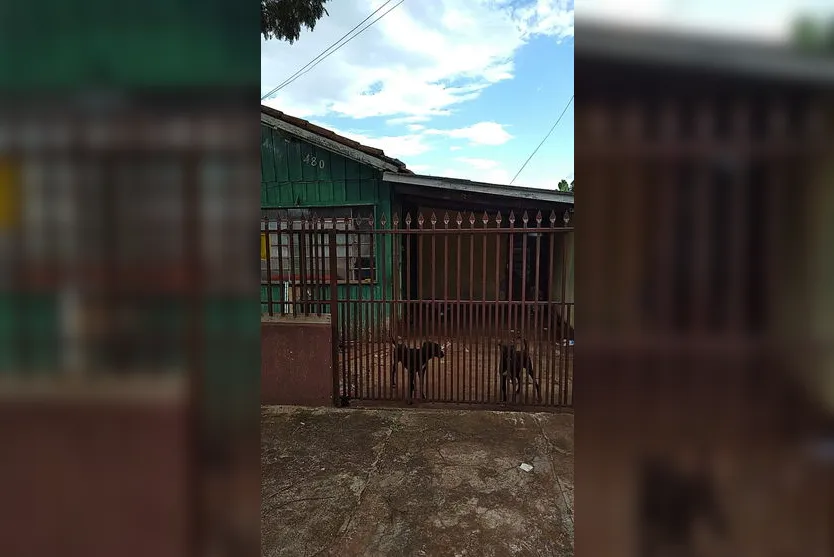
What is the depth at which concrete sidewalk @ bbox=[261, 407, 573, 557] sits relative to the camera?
238cm

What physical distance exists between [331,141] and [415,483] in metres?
5.61

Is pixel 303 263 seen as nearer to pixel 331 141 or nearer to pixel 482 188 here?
pixel 482 188

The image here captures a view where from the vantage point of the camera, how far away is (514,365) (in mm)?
4246

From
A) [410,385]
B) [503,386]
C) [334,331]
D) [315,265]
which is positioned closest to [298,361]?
[334,331]

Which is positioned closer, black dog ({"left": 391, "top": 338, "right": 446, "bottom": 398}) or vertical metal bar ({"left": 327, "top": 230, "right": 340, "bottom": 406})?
vertical metal bar ({"left": 327, "top": 230, "right": 340, "bottom": 406})

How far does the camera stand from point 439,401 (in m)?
4.32

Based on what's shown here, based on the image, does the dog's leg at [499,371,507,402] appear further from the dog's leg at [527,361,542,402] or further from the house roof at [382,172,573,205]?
the house roof at [382,172,573,205]

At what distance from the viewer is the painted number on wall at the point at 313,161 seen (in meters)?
7.33
